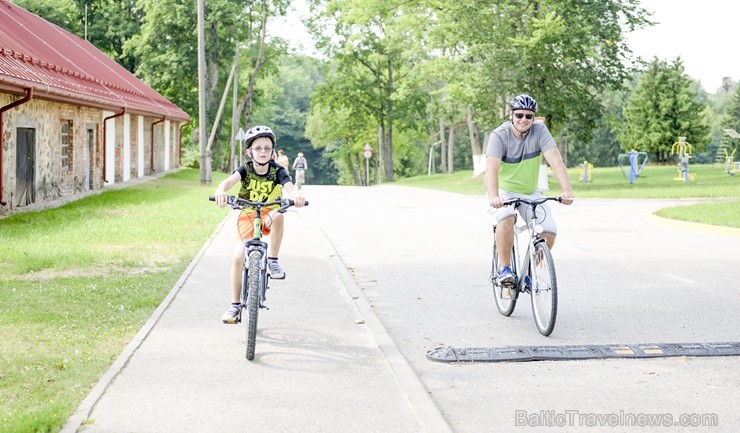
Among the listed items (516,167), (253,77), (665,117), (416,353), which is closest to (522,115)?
(516,167)

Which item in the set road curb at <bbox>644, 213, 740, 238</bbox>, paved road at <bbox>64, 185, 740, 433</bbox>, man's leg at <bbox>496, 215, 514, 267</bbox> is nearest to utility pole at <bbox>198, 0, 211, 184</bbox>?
road curb at <bbox>644, 213, 740, 238</bbox>

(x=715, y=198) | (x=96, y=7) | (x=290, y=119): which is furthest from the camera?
(x=290, y=119)

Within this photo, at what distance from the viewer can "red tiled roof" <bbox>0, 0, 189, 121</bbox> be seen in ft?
66.9

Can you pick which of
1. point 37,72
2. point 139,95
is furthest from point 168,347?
point 139,95

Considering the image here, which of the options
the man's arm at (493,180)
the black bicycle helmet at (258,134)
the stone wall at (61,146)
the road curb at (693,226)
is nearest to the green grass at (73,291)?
the stone wall at (61,146)

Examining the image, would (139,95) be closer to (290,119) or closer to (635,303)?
(635,303)

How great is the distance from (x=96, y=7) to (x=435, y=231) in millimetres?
48100

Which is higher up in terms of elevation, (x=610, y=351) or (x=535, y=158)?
(x=535, y=158)

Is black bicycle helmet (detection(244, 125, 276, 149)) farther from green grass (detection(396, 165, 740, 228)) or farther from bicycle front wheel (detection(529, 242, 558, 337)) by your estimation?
green grass (detection(396, 165, 740, 228))

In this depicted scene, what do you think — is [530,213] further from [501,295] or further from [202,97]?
[202,97]

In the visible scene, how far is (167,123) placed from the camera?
167ft

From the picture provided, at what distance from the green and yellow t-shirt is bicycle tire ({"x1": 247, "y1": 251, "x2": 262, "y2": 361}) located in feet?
7.31

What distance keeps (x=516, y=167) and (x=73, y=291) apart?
Result: 480cm

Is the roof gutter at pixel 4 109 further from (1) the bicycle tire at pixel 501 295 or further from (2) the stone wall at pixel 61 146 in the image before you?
(1) the bicycle tire at pixel 501 295
